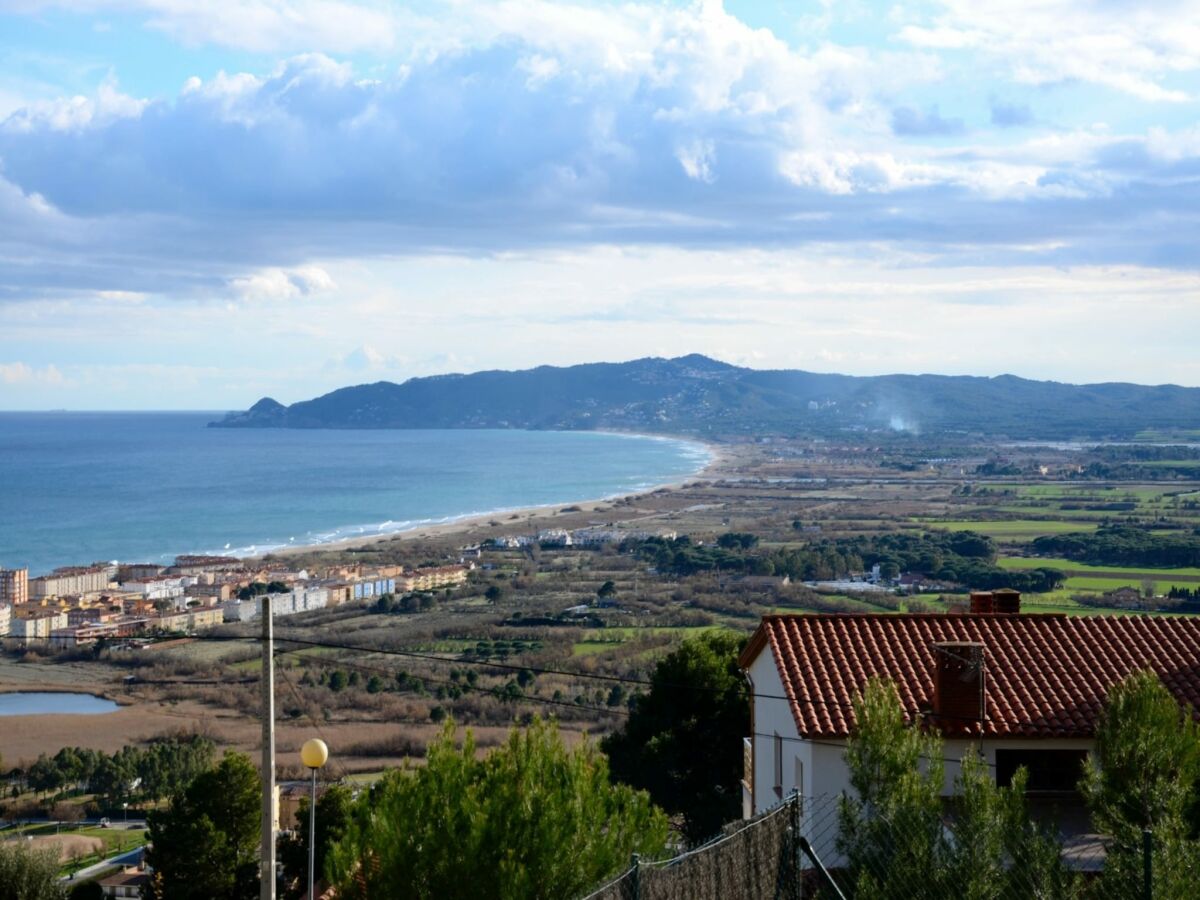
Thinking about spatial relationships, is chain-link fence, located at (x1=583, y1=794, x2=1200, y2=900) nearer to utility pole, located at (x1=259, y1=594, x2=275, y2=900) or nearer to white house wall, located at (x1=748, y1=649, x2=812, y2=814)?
utility pole, located at (x1=259, y1=594, x2=275, y2=900)

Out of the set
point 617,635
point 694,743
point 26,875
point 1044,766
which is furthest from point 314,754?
point 617,635

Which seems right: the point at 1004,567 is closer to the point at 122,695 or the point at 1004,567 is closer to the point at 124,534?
the point at 122,695

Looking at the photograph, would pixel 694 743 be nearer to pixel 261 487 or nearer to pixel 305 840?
pixel 305 840

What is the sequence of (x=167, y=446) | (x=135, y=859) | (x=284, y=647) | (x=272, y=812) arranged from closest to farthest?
(x=272, y=812) → (x=135, y=859) → (x=284, y=647) → (x=167, y=446)

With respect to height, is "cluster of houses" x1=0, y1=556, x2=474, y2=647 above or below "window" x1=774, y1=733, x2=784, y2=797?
below

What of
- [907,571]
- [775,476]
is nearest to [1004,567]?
[907,571]

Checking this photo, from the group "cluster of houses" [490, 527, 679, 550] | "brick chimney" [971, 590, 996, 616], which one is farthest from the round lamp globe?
"cluster of houses" [490, 527, 679, 550]
